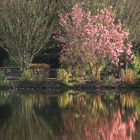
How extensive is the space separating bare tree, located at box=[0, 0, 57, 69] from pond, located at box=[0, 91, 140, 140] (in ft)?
38.0

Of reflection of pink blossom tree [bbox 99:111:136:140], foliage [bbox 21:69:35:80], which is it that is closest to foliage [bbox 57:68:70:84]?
foliage [bbox 21:69:35:80]

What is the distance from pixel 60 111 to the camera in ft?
93.1

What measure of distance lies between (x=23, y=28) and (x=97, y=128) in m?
27.3

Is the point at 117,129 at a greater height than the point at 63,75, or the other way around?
the point at 63,75

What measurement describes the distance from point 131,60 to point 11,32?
10.7 m

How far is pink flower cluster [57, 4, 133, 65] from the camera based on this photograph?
44719 millimetres

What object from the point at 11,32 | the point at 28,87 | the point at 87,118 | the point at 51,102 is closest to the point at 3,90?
the point at 28,87

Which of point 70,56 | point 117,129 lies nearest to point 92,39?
point 70,56

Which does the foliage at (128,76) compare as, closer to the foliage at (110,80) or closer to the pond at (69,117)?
the foliage at (110,80)

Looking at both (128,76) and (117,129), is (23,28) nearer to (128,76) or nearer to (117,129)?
(128,76)

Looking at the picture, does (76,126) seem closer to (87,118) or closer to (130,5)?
(87,118)

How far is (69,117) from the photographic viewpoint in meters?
26.0

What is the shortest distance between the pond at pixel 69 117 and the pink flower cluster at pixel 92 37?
762cm

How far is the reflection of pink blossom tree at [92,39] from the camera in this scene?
44719 mm
